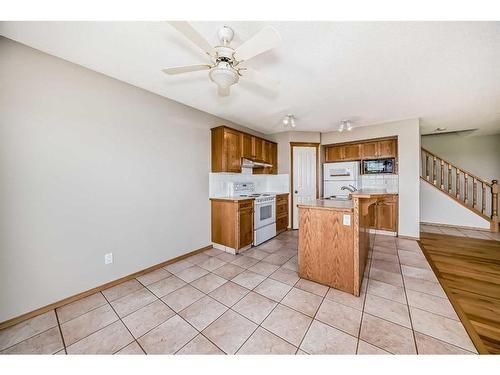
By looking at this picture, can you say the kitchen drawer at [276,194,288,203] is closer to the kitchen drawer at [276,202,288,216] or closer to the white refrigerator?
the kitchen drawer at [276,202,288,216]

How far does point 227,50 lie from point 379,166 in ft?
14.1

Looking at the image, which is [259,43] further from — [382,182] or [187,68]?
[382,182]

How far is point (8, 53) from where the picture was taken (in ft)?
5.47

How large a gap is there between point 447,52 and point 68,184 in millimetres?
3962

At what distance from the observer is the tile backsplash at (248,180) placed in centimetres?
359

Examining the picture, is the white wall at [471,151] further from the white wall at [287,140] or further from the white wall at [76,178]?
the white wall at [76,178]

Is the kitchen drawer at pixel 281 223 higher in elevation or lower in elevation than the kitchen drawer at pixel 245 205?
lower

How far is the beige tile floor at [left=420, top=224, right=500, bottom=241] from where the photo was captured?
402cm

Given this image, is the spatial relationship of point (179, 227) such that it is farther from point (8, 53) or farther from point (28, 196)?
point (8, 53)

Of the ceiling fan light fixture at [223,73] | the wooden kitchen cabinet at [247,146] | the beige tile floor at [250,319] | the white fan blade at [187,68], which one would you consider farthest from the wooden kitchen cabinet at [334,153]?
the white fan blade at [187,68]

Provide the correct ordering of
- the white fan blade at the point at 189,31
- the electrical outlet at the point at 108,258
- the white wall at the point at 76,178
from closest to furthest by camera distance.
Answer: the white fan blade at the point at 189,31, the white wall at the point at 76,178, the electrical outlet at the point at 108,258

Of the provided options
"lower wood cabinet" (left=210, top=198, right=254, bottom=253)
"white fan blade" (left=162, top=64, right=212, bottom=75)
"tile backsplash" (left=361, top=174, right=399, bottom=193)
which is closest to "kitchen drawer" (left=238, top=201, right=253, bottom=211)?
"lower wood cabinet" (left=210, top=198, right=254, bottom=253)

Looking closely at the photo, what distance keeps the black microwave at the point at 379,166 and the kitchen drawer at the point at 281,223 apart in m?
2.21
